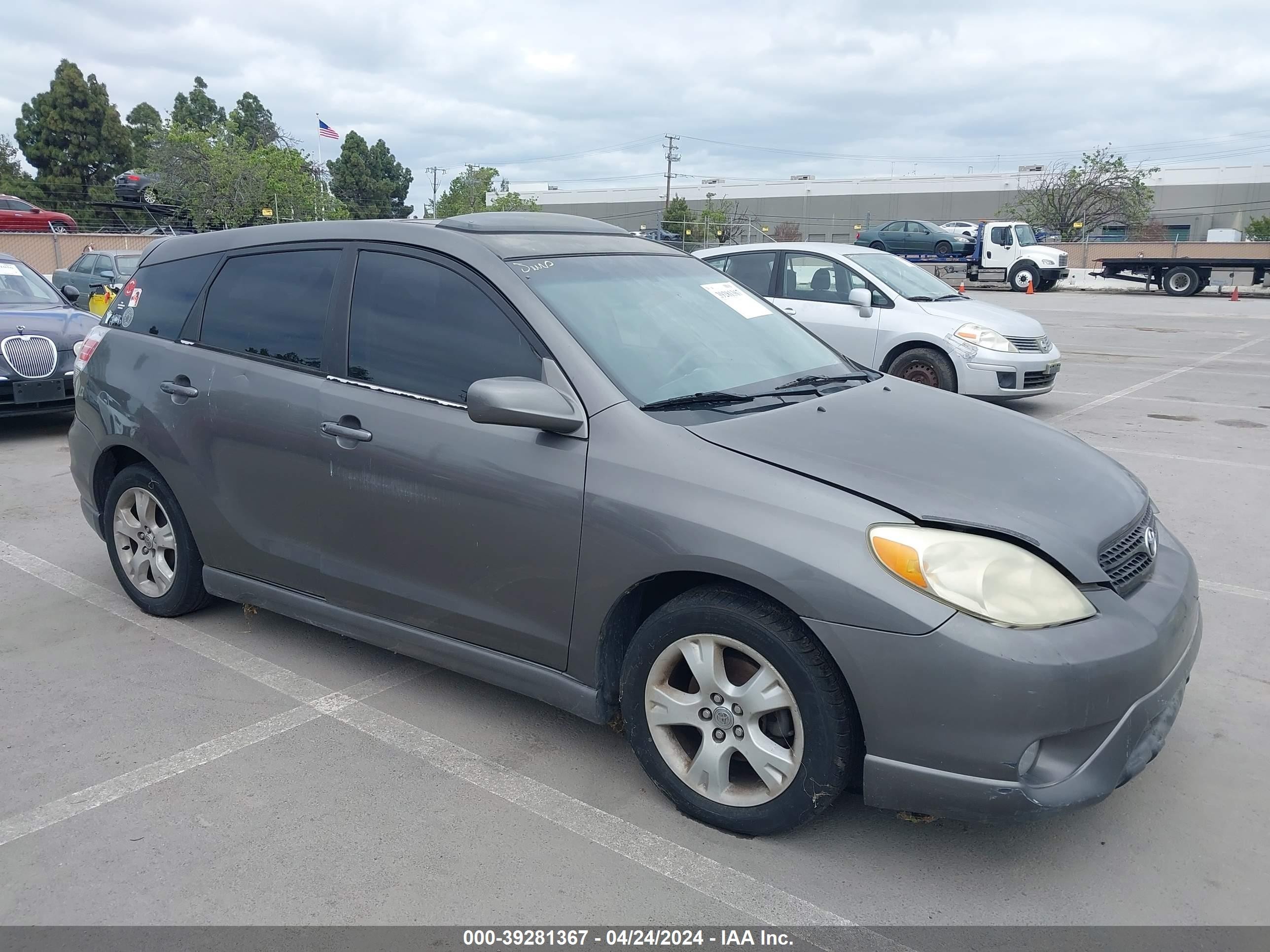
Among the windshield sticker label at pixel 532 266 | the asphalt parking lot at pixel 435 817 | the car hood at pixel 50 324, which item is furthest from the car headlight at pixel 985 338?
the car hood at pixel 50 324

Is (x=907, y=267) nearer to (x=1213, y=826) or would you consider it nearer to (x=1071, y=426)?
(x=1071, y=426)

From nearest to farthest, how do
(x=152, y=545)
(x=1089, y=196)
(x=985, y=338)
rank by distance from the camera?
(x=152, y=545)
(x=985, y=338)
(x=1089, y=196)

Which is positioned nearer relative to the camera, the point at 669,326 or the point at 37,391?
the point at 669,326

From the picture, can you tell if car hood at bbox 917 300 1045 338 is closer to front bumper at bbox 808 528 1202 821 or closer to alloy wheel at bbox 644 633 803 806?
front bumper at bbox 808 528 1202 821

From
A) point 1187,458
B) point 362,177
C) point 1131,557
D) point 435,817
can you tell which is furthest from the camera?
point 362,177

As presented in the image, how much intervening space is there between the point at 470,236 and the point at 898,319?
271 inches

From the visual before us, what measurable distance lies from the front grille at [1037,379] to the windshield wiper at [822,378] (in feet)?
20.3

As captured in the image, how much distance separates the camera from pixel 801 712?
278 cm

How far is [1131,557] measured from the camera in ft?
9.94

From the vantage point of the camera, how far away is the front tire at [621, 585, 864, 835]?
9.05 ft

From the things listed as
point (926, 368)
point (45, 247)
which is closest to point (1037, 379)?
point (926, 368)

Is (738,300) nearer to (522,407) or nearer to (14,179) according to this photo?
(522,407)

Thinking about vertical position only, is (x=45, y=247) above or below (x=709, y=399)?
above

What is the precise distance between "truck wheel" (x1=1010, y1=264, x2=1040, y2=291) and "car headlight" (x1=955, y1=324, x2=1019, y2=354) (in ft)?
86.4
